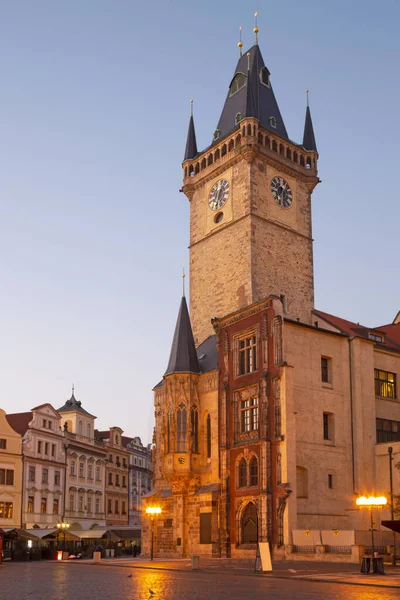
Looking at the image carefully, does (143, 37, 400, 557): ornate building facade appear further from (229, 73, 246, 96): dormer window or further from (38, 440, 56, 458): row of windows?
(38, 440, 56, 458): row of windows

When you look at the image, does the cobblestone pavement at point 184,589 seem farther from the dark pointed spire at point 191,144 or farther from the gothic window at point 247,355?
the dark pointed spire at point 191,144

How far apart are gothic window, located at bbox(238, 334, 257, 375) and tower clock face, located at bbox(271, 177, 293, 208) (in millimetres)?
18952

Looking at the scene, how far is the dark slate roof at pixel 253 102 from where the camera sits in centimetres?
6681

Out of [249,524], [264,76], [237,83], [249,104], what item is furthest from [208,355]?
[264,76]

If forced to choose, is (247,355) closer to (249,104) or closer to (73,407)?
(249,104)

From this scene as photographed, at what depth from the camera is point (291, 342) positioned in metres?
47.2

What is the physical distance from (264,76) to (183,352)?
31.9 metres

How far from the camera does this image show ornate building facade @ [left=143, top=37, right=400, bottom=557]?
45656mm

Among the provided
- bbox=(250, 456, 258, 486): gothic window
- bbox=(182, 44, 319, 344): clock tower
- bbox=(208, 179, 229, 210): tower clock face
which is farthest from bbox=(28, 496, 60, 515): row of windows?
bbox=(208, 179, 229, 210): tower clock face

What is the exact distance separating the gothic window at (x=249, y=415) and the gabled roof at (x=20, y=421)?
102ft

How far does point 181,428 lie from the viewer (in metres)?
51.8

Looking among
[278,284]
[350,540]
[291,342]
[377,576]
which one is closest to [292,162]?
[278,284]

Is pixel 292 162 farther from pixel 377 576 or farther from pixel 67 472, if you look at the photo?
pixel 377 576

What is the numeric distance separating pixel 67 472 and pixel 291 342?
131 ft
